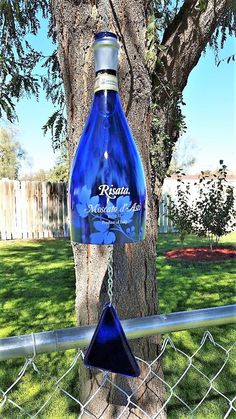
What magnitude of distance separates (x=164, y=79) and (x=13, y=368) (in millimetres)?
1847

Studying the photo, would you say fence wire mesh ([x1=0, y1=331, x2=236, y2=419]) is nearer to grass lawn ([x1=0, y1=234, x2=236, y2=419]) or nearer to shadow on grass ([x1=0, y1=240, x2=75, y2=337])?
grass lawn ([x1=0, y1=234, x2=236, y2=419])

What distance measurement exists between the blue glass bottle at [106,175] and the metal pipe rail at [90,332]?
0.20 m

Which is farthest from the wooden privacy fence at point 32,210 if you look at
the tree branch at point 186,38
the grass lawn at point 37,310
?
the tree branch at point 186,38

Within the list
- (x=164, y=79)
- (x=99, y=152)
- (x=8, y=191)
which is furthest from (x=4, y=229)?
(x=99, y=152)

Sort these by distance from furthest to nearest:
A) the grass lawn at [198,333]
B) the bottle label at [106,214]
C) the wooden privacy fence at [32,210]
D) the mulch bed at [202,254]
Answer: the wooden privacy fence at [32,210] → the mulch bed at [202,254] → the grass lawn at [198,333] → the bottle label at [106,214]

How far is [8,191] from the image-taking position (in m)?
8.30

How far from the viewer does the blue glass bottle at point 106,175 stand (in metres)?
0.60

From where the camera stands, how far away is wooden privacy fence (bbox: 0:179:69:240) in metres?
8.28

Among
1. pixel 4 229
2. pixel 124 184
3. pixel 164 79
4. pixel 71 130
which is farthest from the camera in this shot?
pixel 4 229

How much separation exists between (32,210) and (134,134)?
25.6 feet

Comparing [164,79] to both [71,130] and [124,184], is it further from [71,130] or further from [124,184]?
[124,184]

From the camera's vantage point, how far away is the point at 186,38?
1.34 meters

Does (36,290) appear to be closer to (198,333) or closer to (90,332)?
(198,333)

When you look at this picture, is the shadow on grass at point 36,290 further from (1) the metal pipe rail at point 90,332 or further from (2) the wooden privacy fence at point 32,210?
(1) the metal pipe rail at point 90,332
